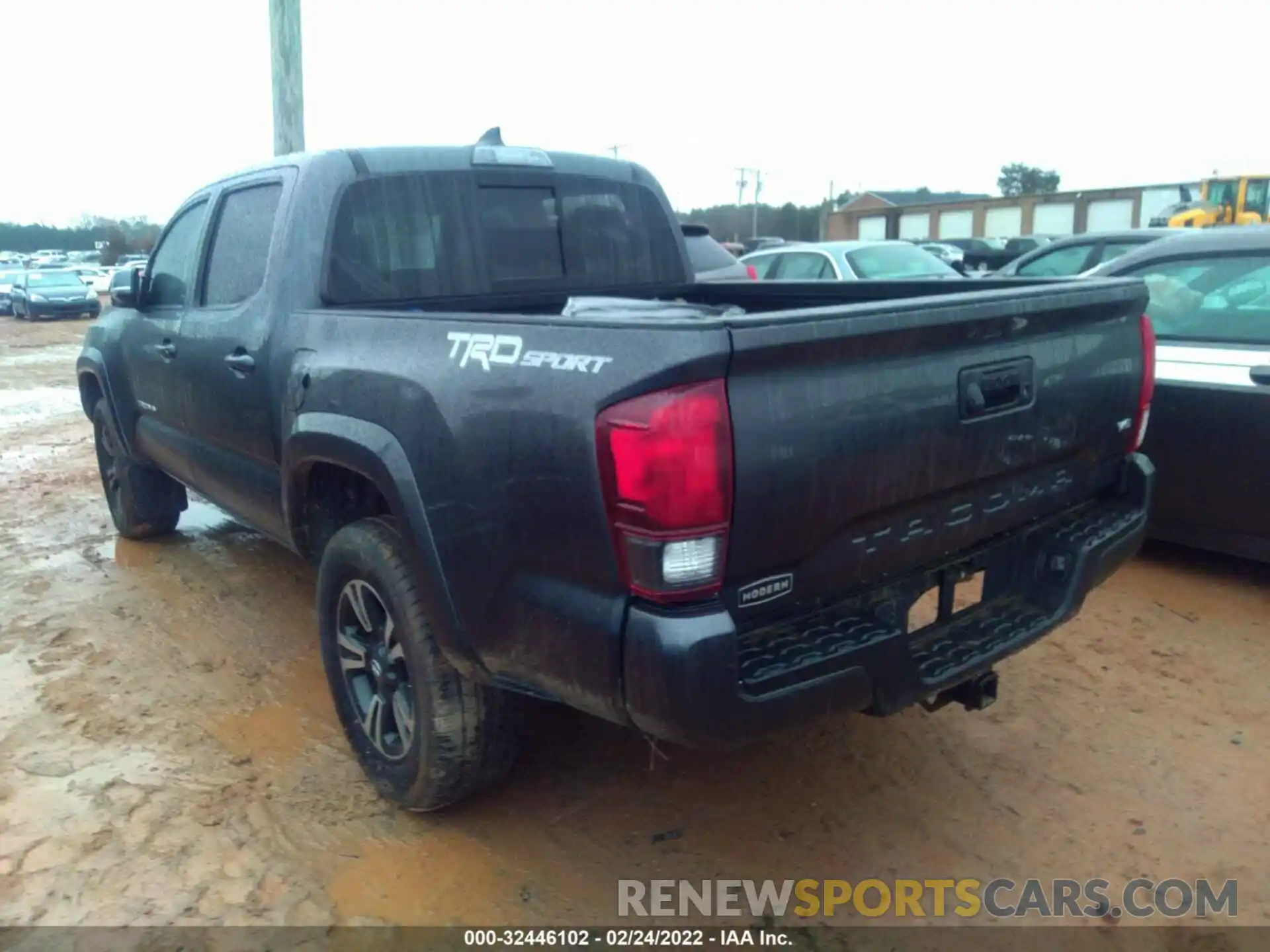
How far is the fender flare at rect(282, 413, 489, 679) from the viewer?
108 inches

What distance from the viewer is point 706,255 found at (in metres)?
9.04

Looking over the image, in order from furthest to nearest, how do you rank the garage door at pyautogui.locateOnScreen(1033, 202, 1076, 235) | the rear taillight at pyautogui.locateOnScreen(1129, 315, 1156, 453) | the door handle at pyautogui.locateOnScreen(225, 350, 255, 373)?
the garage door at pyautogui.locateOnScreen(1033, 202, 1076, 235)
the door handle at pyautogui.locateOnScreen(225, 350, 255, 373)
the rear taillight at pyautogui.locateOnScreen(1129, 315, 1156, 453)

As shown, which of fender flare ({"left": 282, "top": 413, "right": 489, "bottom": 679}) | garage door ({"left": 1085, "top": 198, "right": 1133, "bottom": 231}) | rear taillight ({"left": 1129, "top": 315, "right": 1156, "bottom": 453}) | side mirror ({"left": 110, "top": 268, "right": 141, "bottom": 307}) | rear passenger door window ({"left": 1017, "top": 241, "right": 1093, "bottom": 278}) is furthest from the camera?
garage door ({"left": 1085, "top": 198, "right": 1133, "bottom": 231})

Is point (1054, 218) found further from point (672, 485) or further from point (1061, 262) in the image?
point (672, 485)

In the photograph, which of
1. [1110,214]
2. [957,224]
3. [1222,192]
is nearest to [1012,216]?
[957,224]

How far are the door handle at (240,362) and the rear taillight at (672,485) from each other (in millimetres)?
1997

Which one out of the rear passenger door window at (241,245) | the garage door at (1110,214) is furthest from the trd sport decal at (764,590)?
the garage door at (1110,214)

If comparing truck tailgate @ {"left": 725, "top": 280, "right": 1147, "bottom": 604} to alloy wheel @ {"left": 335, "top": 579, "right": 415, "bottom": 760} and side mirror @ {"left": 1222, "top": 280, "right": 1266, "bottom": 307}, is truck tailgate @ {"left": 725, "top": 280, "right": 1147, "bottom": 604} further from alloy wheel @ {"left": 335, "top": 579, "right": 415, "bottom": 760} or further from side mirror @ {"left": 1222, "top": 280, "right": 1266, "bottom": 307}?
side mirror @ {"left": 1222, "top": 280, "right": 1266, "bottom": 307}

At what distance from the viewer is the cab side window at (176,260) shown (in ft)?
15.2

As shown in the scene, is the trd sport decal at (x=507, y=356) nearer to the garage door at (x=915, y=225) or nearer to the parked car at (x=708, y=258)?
the parked car at (x=708, y=258)

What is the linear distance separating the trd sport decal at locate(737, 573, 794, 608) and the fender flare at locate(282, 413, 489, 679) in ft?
2.60

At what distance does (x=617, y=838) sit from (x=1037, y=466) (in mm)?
1657

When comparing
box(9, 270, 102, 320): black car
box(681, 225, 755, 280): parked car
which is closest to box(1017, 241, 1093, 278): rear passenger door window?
box(681, 225, 755, 280): parked car

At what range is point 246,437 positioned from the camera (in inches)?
153
